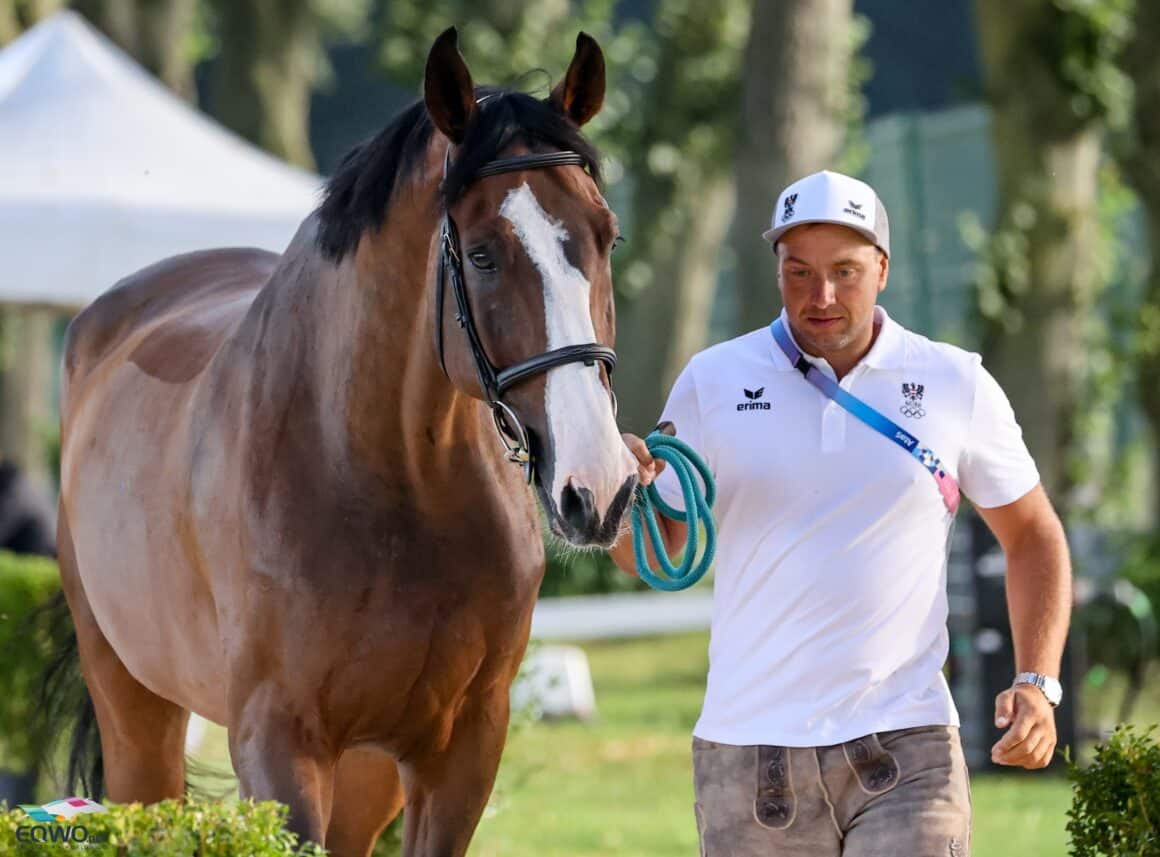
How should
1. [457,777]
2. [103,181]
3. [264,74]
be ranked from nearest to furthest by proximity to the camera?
1. [457,777]
2. [103,181]
3. [264,74]

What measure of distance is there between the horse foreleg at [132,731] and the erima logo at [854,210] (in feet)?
8.59

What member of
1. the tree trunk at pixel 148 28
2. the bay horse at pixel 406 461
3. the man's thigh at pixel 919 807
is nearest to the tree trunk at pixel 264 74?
the tree trunk at pixel 148 28

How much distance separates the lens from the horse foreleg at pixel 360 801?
479 centimetres

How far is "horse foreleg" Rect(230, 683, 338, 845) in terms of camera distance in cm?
387

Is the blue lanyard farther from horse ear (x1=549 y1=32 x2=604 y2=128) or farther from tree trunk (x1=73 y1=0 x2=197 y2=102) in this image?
tree trunk (x1=73 y1=0 x2=197 y2=102)

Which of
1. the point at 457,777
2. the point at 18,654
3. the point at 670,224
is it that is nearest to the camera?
the point at 457,777

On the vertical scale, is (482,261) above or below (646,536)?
above

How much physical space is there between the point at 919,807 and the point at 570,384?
1028 mm

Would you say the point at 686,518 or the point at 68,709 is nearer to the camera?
the point at 686,518

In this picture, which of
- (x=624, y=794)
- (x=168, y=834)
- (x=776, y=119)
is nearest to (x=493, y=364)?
(x=168, y=834)

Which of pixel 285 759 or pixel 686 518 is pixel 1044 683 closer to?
pixel 686 518

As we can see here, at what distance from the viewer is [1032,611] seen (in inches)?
147

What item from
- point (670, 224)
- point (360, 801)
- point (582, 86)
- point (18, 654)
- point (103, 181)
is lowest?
point (360, 801)

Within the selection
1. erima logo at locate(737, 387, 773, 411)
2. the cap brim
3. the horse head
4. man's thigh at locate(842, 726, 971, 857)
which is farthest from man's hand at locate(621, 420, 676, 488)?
man's thigh at locate(842, 726, 971, 857)
